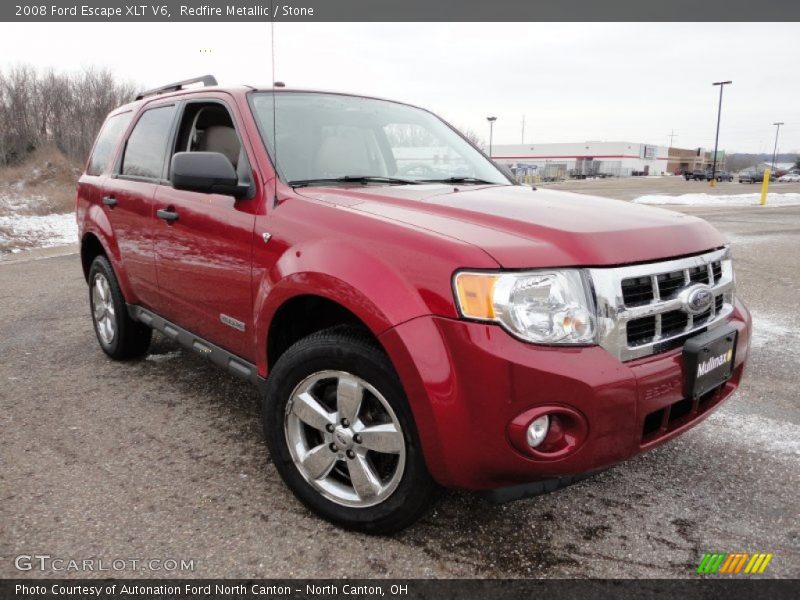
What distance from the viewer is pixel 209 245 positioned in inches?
118

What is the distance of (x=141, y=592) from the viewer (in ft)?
6.77

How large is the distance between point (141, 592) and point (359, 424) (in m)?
0.91

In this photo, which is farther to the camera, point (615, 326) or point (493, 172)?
point (493, 172)

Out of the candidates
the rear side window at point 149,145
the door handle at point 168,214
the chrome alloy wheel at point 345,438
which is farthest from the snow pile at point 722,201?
the chrome alloy wheel at point 345,438

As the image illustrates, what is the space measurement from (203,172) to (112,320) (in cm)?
222

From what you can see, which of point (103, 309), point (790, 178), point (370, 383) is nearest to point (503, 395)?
point (370, 383)

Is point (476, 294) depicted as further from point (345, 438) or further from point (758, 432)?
point (758, 432)

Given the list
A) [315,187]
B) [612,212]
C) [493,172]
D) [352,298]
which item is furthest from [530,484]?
[493,172]

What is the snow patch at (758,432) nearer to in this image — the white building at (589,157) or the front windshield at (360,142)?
the front windshield at (360,142)

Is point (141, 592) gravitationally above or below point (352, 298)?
below

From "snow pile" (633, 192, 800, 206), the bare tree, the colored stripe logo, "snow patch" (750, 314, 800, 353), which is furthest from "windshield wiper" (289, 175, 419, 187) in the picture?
the bare tree

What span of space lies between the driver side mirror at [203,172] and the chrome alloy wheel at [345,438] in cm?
97

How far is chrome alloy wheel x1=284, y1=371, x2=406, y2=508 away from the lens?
7.20ft

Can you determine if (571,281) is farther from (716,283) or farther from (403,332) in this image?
(716,283)
